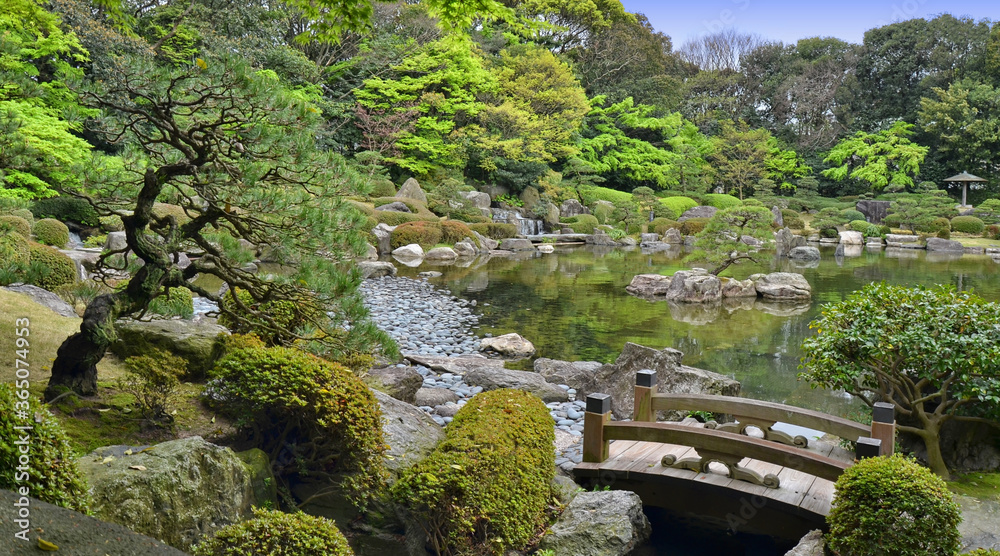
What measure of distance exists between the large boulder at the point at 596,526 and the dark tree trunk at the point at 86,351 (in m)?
2.65

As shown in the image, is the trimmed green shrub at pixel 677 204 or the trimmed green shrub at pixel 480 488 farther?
the trimmed green shrub at pixel 677 204

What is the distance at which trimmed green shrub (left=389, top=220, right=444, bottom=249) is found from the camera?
1983 centimetres

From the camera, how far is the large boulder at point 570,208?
29.1 m

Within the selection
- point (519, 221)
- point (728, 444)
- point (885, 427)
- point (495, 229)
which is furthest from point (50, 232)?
point (519, 221)

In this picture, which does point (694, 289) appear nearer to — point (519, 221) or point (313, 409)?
point (313, 409)

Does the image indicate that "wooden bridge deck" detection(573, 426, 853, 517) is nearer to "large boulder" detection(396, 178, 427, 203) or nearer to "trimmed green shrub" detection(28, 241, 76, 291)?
"trimmed green shrub" detection(28, 241, 76, 291)

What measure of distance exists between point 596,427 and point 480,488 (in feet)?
4.53

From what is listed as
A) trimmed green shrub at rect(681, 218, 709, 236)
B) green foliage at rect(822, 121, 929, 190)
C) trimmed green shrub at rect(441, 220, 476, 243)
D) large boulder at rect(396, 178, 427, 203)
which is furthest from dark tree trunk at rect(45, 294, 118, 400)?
green foliage at rect(822, 121, 929, 190)

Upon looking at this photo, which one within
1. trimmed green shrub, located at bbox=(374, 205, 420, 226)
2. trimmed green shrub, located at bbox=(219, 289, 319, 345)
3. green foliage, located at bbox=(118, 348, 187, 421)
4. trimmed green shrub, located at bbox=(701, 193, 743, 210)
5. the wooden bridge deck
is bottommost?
the wooden bridge deck

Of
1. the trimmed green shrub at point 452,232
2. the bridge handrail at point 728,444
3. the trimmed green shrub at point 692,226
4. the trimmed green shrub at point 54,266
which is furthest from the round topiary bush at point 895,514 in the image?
the trimmed green shrub at point 692,226

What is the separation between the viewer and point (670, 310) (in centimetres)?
1224

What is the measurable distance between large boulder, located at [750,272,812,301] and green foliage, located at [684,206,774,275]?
82 cm

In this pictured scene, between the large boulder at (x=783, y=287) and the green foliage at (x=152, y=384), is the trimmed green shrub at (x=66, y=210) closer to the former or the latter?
the green foliage at (x=152, y=384)

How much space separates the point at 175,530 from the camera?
277 centimetres
